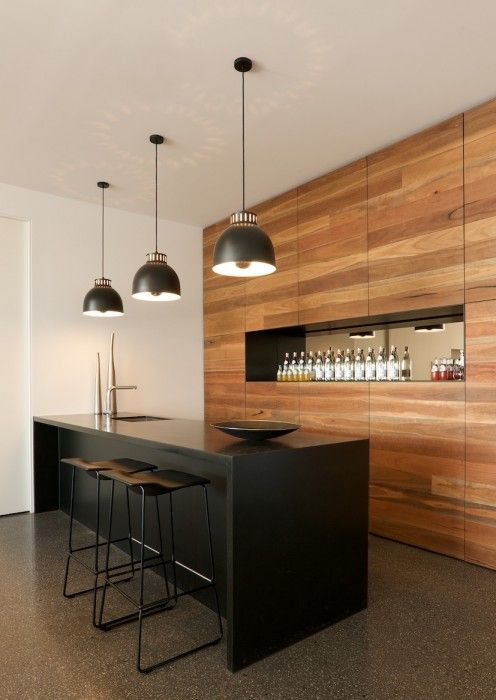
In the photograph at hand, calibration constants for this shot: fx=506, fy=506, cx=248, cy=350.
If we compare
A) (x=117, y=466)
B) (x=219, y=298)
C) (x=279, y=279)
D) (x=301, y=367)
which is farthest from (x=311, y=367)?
(x=117, y=466)

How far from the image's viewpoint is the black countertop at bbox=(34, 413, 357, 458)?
214 cm

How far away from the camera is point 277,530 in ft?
6.84

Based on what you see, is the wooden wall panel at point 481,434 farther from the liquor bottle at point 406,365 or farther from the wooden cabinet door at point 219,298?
the wooden cabinet door at point 219,298

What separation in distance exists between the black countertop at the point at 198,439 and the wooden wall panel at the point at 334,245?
53.8 inches

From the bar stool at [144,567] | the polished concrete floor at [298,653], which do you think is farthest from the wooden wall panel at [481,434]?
the bar stool at [144,567]

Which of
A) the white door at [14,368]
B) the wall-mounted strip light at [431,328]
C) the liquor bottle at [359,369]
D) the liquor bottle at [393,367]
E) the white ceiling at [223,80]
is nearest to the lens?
the white ceiling at [223,80]

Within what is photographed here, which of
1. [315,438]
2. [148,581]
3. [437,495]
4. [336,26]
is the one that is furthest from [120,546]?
[336,26]

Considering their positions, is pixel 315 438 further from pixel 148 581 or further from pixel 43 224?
pixel 43 224

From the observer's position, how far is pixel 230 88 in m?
2.80

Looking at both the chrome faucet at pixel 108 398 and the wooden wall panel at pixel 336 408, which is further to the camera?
the chrome faucet at pixel 108 398

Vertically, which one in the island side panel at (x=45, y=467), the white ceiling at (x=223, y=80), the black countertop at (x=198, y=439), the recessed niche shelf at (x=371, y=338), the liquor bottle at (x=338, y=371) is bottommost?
the island side panel at (x=45, y=467)

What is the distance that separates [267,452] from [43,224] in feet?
10.7

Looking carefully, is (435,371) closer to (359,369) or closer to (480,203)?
(359,369)

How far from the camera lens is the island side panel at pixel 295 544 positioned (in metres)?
1.97
